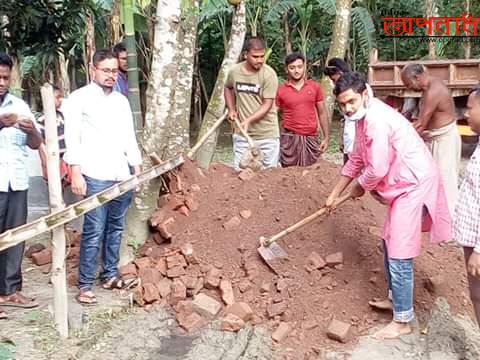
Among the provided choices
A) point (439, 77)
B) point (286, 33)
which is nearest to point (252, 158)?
point (439, 77)

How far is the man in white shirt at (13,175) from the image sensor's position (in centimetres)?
405

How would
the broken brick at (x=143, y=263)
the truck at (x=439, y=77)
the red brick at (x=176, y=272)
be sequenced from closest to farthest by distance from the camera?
1. the red brick at (x=176, y=272)
2. the broken brick at (x=143, y=263)
3. the truck at (x=439, y=77)

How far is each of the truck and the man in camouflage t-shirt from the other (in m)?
2.91

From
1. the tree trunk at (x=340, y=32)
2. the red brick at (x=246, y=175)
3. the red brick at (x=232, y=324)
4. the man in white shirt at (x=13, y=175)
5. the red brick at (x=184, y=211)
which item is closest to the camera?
the man in white shirt at (x=13, y=175)

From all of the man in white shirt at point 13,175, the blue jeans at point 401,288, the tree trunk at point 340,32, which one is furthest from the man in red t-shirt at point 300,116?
the tree trunk at point 340,32

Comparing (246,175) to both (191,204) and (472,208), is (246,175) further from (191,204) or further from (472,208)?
(472,208)

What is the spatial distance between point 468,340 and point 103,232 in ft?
8.70

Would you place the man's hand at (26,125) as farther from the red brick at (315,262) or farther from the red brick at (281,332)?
the red brick at (315,262)

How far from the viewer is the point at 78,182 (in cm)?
418

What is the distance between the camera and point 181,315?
438 cm

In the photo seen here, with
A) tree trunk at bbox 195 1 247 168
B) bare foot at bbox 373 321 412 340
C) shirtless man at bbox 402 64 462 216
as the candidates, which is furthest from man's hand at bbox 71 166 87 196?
tree trunk at bbox 195 1 247 168

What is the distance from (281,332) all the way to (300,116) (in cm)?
271

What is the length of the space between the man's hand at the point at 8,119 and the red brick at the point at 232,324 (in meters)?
1.89

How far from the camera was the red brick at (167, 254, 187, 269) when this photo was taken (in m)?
4.88
